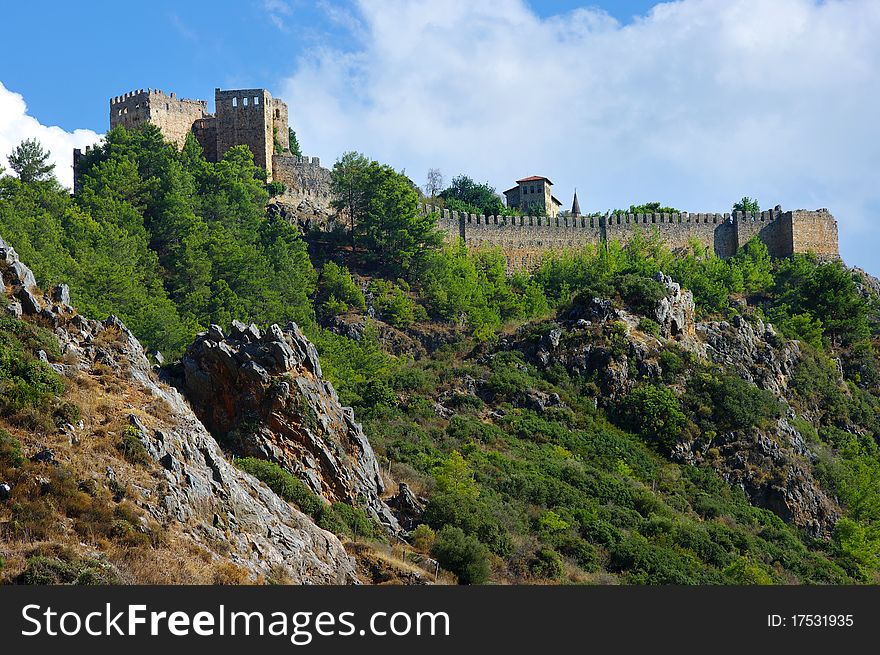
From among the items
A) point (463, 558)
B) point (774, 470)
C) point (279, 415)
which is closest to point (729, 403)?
point (774, 470)

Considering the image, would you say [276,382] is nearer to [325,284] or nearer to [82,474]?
[82,474]

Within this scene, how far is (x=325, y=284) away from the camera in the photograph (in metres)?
56.5

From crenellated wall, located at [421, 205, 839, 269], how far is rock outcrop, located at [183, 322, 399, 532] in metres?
38.7

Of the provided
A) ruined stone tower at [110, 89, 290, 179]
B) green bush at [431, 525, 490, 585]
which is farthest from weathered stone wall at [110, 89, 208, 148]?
green bush at [431, 525, 490, 585]

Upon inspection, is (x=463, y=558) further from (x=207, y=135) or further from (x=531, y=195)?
(x=531, y=195)

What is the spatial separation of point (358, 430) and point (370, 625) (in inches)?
519

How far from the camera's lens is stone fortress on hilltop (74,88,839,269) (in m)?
66.1

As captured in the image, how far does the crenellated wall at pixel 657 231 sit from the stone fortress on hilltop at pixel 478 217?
6 centimetres

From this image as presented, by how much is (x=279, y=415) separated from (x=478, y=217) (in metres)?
42.3

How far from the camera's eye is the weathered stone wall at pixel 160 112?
2603 inches

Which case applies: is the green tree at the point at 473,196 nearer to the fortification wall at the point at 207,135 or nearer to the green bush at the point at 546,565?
the fortification wall at the point at 207,135

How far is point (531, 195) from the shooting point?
8638 centimetres

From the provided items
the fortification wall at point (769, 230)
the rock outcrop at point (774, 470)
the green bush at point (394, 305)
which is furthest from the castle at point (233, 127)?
the rock outcrop at point (774, 470)

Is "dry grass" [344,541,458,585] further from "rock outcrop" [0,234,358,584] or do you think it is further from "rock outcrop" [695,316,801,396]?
"rock outcrop" [695,316,801,396]
